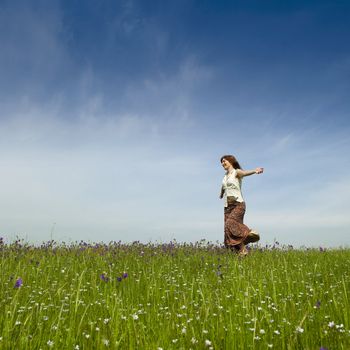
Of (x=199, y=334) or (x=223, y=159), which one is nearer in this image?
(x=199, y=334)

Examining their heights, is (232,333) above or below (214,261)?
below

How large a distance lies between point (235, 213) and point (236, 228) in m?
0.45

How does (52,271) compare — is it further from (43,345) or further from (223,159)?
(223,159)

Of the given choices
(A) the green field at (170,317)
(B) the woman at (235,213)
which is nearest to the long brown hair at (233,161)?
(B) the woman at (235,213)

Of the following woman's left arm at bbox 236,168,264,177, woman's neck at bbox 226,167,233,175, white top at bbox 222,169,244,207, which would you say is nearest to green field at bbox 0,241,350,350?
woman's left arm at bbox 236,168,264,177

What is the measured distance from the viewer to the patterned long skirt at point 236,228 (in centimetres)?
1201

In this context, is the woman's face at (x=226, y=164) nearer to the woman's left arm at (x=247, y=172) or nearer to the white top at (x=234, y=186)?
the white top at (x=234, y=186)

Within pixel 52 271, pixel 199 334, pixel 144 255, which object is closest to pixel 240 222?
pixel 144 255

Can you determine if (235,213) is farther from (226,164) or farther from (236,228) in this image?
(226,164)

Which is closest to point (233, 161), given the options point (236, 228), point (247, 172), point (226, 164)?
point (226, 164)

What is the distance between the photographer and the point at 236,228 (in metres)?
12.1

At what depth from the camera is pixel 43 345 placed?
11.2ft

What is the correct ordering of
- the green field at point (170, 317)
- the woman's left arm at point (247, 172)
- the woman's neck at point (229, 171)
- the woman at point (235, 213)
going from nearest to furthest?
the green field at point (170, 317), the woman's left arm at point (247, 172), the woman at point (235, 213), the woman's neck at point (229, 171)

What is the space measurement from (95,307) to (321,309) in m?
2.76
